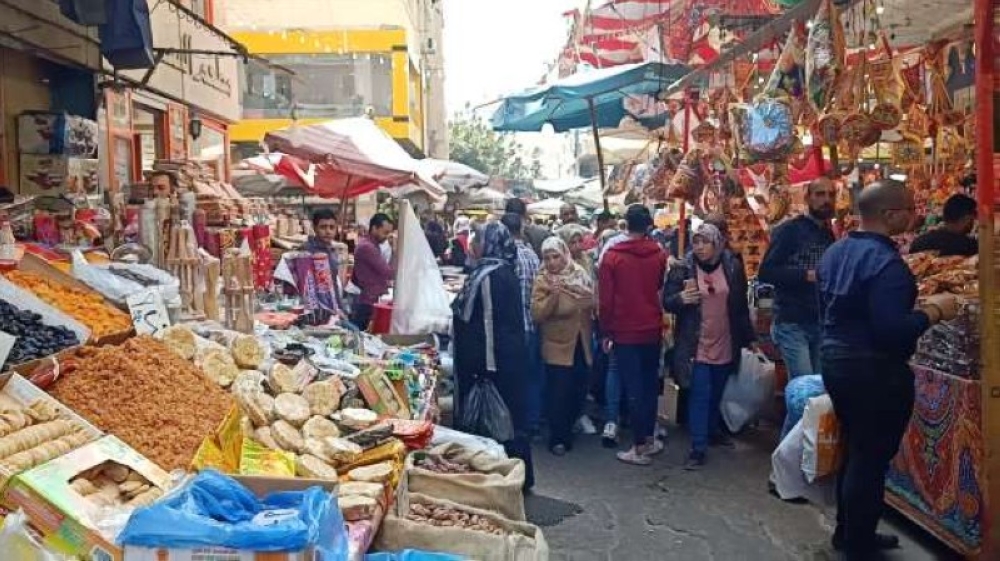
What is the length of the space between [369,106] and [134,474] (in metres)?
29.4

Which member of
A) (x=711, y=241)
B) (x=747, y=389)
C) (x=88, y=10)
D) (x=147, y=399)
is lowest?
(x=747, y=389)

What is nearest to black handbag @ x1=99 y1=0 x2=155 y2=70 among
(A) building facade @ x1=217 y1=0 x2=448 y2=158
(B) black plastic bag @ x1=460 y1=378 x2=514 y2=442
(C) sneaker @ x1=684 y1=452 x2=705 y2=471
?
(B) black plastic bag @ x1=460 y1=378 x2=514 y2=442

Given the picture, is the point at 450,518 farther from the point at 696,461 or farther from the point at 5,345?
the point at 696,461

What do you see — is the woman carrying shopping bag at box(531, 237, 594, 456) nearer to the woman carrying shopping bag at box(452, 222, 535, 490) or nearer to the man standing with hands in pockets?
the woman carrying shopping bag at box(452, 222, 535, 490)

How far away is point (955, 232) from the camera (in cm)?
648

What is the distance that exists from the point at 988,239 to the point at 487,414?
317cm

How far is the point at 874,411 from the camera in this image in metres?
4.54

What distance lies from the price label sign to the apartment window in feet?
89.6

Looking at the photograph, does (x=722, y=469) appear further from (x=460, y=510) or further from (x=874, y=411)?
(x=460, y=510)

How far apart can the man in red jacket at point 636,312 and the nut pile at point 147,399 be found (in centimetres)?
354

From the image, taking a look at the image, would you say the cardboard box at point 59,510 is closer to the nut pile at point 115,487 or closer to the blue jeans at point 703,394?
the nut pile at point 115,487

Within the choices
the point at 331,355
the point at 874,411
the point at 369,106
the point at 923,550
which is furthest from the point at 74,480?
the point at 369,106

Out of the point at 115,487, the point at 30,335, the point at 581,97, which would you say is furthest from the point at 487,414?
the point at 581,97

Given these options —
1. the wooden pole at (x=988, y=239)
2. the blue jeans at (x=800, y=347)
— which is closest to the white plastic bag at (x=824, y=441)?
the wooden pole at (x=988, y=239)
